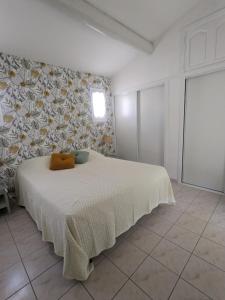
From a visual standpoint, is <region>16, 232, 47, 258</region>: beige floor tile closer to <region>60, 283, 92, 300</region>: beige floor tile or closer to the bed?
the bed

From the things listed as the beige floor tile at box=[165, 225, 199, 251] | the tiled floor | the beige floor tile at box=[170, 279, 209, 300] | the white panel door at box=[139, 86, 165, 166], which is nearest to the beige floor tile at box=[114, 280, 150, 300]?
the tiled floor

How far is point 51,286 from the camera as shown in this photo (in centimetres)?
127

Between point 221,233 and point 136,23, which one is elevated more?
point 136,23

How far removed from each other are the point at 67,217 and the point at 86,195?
316mm

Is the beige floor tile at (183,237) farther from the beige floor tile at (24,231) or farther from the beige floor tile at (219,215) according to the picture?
the beige floor tile at (24,231)

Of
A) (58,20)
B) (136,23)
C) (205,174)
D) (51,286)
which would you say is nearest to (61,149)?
(58,20)

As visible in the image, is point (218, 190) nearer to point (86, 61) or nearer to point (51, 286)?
point (51, 286)

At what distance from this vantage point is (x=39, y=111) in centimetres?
284

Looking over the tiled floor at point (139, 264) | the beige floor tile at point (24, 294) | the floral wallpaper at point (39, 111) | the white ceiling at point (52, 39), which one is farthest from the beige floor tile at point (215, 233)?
the white ceiling at point (52, 39)

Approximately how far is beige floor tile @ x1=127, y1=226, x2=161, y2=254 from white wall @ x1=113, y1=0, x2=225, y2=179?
1614mm

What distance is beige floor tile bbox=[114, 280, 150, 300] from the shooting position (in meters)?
1.16

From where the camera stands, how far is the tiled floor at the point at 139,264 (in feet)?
3.96

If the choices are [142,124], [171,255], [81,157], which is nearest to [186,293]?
[171,255]

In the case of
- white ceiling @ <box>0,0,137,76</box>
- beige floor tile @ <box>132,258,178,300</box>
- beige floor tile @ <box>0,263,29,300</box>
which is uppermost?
white ceiling @ <box>0,0,137,76</box>
